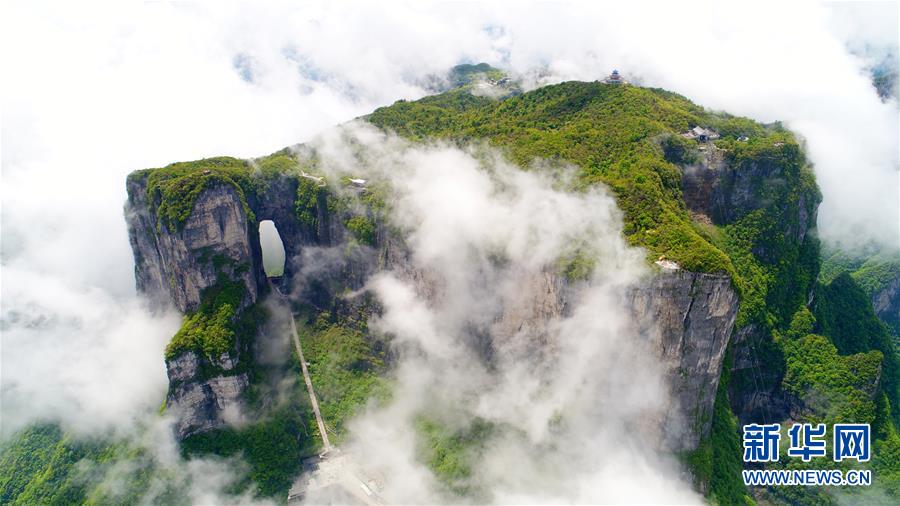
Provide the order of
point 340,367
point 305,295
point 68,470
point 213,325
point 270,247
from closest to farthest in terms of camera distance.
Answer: point 213,325 < point 68,470 < point 340,367 < point 305,295 < point 270,247

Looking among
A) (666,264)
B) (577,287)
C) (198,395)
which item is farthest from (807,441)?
(198,395)

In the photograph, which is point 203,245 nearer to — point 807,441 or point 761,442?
point 761,442

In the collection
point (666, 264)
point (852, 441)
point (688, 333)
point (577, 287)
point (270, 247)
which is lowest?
point (852, 441)

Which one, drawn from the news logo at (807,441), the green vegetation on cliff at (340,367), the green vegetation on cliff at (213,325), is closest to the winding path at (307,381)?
the green vegetation on cliff at (340,367)

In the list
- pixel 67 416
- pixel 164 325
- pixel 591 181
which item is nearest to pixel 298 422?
pixel 164 325

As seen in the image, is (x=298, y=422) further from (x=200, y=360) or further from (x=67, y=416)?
(x=67, y=416)

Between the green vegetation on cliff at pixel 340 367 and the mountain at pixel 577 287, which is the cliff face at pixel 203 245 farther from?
the green vegetation on cliff at pixel 340 367
